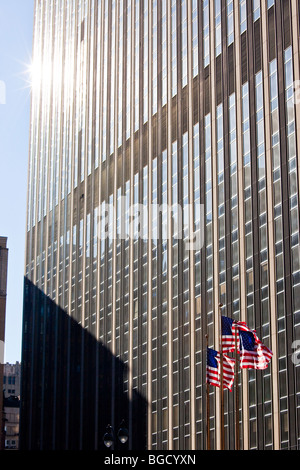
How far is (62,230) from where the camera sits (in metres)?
127

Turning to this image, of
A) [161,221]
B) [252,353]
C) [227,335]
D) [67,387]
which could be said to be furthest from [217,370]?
[67,387]

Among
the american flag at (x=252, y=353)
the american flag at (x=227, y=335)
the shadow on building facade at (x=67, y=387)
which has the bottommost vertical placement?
the american flag at (x=252, y=353)

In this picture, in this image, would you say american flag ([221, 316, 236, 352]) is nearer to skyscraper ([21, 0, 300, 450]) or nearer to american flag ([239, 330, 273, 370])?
american flag ([239, 330, 273, 370])

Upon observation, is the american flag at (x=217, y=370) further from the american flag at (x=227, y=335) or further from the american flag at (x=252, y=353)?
the american flag at (x=252, y=353)

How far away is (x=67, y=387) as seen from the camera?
116m

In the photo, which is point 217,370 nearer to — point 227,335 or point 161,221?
point 227,335

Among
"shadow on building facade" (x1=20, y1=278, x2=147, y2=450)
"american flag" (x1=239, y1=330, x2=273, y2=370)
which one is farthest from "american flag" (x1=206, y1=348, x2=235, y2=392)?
"shadow on building facade" (x1=20, y1=278, x2=147, y2=450)

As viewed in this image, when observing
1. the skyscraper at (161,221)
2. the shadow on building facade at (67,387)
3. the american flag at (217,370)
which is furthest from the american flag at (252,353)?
the shadow on building facade at (67,387)

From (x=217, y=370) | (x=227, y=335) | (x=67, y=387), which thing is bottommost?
(x=217, y=370)

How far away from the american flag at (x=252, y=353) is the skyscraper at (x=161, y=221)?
16542 mm

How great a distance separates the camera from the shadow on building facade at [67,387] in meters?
99.6

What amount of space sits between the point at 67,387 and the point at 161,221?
3143cm
